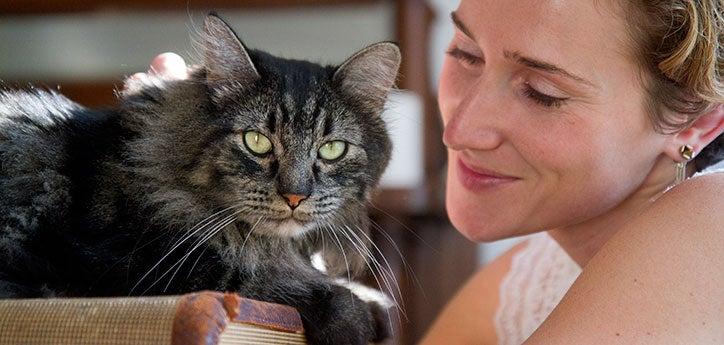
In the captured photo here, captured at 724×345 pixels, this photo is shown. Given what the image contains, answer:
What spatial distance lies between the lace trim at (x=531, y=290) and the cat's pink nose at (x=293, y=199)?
2.45ft

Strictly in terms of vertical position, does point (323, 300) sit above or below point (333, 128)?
below

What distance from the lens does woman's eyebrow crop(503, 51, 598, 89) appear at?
1.42 metres

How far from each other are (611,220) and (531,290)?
383 millimetres

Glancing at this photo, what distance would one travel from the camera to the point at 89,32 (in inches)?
124

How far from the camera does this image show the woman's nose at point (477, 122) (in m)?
1.52

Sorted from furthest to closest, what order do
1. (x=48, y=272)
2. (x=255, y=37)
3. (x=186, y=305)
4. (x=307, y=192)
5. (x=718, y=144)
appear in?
(x=255, y=37)
(x=718, y=144)
(x=307, y=192)
(x=48, y=272)
(x=186, y=305)

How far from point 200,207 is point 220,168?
0.23ft

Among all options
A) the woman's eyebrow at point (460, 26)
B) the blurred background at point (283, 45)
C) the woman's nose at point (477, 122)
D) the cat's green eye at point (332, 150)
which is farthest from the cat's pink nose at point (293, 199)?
the blurred background at point (283, 45)

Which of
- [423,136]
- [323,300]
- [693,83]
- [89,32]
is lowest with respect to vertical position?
[423,136]

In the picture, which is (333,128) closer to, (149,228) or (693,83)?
(149,228)

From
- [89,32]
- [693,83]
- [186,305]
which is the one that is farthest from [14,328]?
[89,32]

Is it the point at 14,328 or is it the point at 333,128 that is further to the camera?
the point at 333,128

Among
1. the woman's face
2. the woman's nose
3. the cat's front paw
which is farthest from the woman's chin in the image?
the cat's front paw

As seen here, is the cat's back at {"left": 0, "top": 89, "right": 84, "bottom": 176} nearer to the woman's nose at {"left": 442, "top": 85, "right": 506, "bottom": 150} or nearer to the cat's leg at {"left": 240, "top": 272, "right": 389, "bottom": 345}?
the cat's leg at {"left": 240, "top": 272, "right": 389, "bottom": 345}
